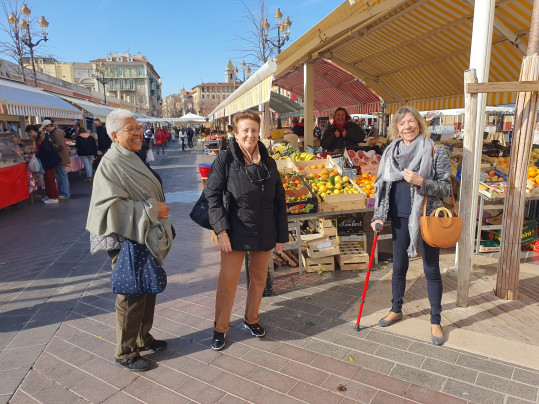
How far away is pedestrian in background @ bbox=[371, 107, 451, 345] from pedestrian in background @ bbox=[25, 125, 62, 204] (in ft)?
28.6

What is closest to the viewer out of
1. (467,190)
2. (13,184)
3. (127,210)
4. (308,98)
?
(127,210)

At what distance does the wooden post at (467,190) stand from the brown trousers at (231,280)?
6.11ft

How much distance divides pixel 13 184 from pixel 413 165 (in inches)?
338

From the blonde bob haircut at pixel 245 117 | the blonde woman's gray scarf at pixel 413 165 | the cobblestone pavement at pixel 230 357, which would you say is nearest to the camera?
the cobblestone pavement at pixel 230 357

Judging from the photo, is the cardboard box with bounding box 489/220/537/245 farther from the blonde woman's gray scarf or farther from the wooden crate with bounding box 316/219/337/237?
the blonde woman's gray scarf

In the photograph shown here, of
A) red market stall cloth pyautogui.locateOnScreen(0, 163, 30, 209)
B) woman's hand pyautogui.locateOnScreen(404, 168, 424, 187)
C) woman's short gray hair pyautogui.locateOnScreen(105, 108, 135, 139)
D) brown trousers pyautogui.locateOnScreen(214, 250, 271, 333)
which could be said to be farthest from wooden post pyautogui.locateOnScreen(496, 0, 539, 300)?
red market stall cloth pyautogui.locateOnScreen(0, 163, 30, 209)

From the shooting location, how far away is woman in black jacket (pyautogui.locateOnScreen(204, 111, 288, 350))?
9.04 feet

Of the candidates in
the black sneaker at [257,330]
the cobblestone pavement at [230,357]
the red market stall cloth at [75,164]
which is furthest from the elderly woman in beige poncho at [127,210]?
the red market stall cloth at [75,164]

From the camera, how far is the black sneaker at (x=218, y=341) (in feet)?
9.84

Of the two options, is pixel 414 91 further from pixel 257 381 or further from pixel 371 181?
pixel 257 381

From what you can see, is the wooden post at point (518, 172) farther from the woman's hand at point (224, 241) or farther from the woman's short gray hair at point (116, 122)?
the woman's short gray hair at point (116, 122)

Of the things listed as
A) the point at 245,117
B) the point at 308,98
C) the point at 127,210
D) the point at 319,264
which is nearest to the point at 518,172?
the point at 319,264

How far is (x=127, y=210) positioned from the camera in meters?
2.45

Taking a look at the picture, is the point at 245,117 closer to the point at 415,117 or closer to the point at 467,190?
the point at 415,117
